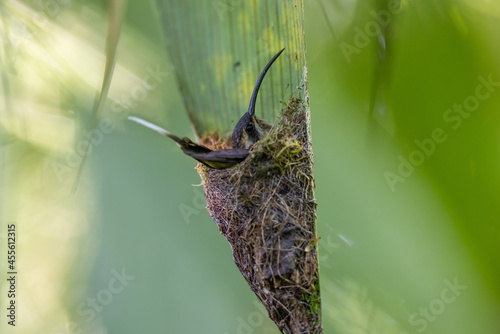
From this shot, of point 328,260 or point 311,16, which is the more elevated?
point 311,16

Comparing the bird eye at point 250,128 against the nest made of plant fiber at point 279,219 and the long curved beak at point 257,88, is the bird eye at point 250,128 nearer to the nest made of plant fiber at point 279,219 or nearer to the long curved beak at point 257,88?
the long curved beak at point 257,88

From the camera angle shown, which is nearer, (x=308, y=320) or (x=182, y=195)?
(x=308, y=320)

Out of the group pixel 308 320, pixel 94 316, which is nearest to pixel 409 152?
pixel 308 320

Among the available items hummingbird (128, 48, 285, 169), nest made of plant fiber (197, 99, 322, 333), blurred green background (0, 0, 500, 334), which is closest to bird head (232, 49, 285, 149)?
hummingbird (128, 48, 285, 169)

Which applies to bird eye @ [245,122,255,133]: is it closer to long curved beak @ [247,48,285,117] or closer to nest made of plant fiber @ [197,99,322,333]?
long curved beak @ [247,48,285,117]

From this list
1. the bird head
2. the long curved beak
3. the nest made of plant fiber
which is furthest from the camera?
the bird head

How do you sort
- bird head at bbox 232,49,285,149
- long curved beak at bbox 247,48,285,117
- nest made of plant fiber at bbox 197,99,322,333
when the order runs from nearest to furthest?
nest made of plant fiber at bbox 197,99,322,333, long curved beak at bbox 247,48,285,117, bird head at bbox 232,49,285,149

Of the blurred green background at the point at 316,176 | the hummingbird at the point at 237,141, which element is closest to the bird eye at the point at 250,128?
the hummingbird at the point at 237,141

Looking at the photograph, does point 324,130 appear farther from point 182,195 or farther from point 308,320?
point 308,320
